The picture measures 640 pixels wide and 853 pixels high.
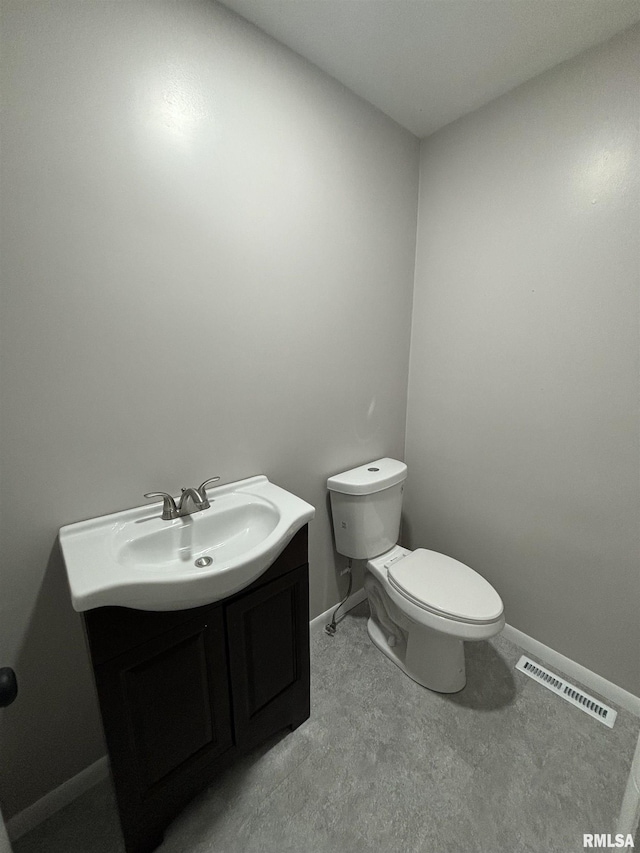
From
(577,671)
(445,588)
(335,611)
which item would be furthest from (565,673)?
(335,611)

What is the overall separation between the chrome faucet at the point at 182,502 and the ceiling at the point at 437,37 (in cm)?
151

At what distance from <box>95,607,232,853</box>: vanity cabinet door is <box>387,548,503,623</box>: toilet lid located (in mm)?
744

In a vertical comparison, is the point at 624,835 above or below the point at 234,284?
below

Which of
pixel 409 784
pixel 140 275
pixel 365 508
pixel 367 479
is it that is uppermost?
pixel 140 275

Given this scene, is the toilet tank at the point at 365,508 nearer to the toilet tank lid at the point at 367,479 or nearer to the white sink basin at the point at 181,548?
the toilet tank lid at the point at 367,479

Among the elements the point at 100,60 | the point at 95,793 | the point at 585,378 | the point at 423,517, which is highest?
the point at 100,60

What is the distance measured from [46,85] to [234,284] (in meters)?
0.61

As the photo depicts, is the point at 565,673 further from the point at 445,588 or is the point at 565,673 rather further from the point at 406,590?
the point at 406,590

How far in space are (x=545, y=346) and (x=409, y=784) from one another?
1.63m

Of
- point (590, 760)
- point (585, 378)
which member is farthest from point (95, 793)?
point (585, 378)

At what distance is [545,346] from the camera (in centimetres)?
139

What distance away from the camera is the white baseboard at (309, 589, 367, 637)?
1711 millimetres

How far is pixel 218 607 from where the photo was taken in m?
0.95

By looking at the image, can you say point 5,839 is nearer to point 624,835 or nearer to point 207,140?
point 624,835
